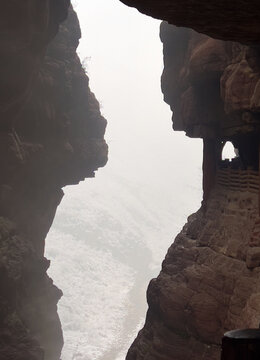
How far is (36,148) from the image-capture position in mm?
28328

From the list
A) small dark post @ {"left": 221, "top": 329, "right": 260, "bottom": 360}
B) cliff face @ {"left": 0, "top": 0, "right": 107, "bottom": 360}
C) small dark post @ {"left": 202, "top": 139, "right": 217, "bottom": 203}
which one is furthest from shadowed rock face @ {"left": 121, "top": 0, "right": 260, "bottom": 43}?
cliff face @ {"left": 0, "top": 0, "right": 107, "bottom": 360}

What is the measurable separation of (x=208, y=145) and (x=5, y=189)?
1410 centimetres

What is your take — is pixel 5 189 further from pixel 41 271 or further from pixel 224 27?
pixel 224 27

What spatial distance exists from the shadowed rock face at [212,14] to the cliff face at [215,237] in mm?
9522

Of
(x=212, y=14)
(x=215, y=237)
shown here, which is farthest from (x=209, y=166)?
(x=212, y=14)

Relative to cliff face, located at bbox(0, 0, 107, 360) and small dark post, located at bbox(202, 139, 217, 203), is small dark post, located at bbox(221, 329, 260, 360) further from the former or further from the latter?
cliff face, located at bbox(0, 0, 107, 360)

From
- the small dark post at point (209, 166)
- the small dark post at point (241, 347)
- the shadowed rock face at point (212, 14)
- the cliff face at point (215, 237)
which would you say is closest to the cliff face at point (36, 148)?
the cliff face at point (215, 237)

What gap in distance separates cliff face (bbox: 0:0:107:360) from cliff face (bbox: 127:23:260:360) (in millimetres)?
9422

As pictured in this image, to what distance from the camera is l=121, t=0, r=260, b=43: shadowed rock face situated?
12.7ft

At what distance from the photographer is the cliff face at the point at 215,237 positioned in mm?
14102

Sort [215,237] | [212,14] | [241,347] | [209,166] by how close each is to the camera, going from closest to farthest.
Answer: [241,347]
[212,14]
[215,237]
[209,166]

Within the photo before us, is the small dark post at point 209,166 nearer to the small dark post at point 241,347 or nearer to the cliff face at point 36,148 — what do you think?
the cliff face at point 36,148

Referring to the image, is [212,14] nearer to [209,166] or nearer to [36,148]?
[209,166]

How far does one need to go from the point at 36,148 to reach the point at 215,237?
1651cm
